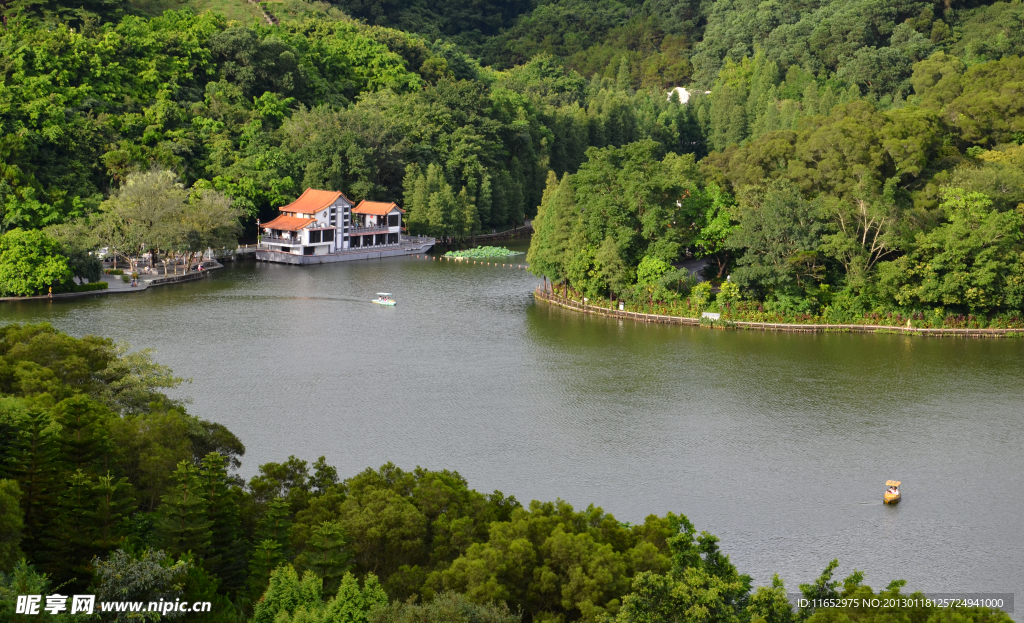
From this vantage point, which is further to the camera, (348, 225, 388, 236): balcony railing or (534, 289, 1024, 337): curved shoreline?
(348, 225, 388, 236): balcony railing

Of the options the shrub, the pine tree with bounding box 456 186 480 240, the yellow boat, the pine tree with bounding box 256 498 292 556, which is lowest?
the yellow boat

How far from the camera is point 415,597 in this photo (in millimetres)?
15047

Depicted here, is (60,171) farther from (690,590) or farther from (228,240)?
(690,590)

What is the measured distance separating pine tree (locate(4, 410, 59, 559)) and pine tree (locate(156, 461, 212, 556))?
1.68m

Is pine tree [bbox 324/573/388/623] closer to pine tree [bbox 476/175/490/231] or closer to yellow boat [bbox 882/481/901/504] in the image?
yellow boat [bbox 882/481/901/504]

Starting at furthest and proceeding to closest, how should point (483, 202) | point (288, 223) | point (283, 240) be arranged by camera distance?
1. point (483, 202)
2. point (288, 223)
3. point (283, 240)

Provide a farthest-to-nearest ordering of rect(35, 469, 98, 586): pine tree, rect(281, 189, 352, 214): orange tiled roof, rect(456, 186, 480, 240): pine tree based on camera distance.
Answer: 1. rect(456, 186, 480, 240): pine tree
2. rect(281, 189, 352, 214): orange tiled roof
3. rect(35, 469, 98, 586): pine tree

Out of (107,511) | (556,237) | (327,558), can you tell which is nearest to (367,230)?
(556,237)

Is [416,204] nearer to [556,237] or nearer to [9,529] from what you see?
[556,237]

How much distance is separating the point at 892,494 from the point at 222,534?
13833 millimetres

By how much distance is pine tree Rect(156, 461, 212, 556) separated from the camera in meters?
16.2

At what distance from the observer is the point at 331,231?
55812 millimetres

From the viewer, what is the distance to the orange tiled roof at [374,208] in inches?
2277

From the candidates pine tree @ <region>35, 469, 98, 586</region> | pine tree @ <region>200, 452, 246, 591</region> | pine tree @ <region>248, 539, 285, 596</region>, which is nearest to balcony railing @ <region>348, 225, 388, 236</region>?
pine tree @ <region>200, 452, 246, 591</region>
